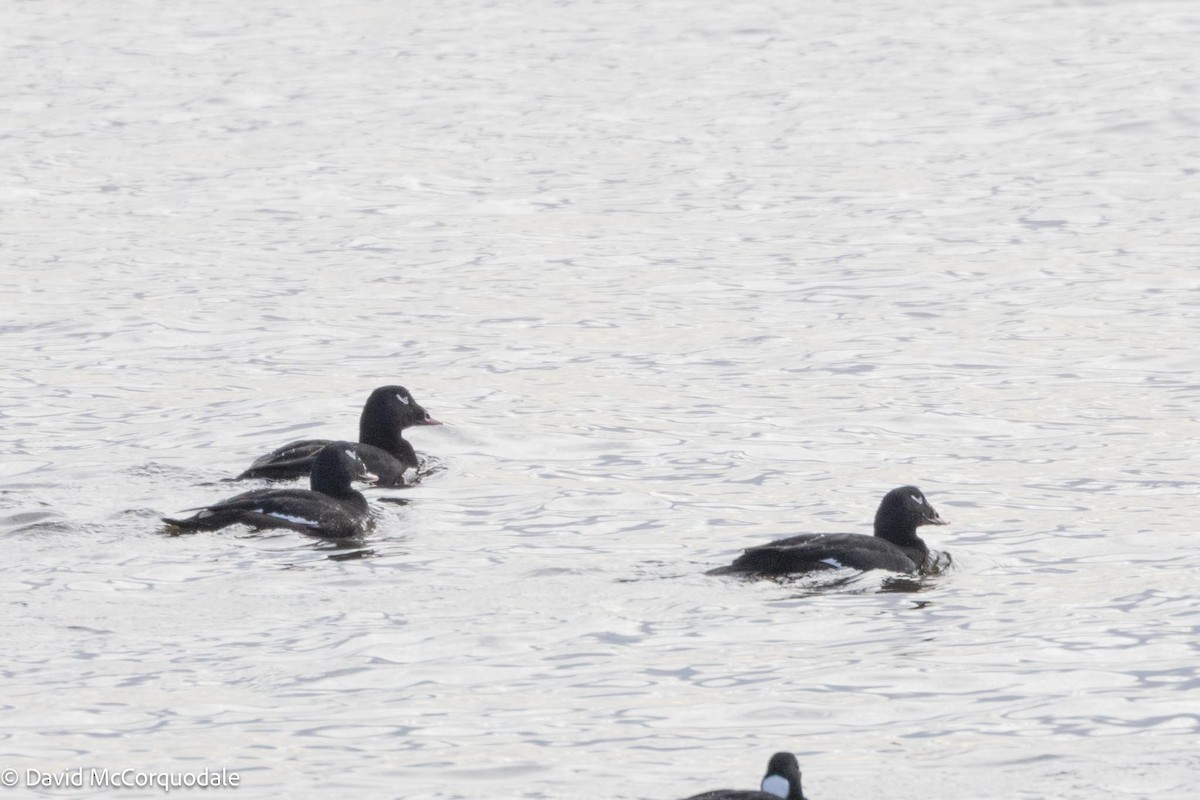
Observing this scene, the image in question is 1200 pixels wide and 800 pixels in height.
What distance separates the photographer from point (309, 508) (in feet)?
43.6

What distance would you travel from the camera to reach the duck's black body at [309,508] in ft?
42.8

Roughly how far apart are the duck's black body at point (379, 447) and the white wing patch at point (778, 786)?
706cm

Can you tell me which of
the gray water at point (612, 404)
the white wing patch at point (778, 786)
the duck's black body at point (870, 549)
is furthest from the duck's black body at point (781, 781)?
the duck's black body at point (870, 549)

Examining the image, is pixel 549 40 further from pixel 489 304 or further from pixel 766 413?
pixel 766 413

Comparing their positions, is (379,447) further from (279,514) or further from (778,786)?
(778,786)

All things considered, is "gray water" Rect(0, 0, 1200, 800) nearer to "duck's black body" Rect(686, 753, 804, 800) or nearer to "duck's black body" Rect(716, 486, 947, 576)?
"duck's black body" Rect(716, 486, 947, 576)

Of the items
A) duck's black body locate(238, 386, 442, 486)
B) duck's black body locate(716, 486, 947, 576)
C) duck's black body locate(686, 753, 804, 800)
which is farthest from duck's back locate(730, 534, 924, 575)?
duck's black body locate(238, 386, 442, 486)

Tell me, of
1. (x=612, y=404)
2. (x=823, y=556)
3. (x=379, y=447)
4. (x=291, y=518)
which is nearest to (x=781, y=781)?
(x=823, y=556)

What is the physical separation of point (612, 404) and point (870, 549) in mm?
5481

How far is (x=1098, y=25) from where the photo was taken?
41.2 m

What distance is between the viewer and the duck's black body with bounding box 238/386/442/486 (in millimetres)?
14945

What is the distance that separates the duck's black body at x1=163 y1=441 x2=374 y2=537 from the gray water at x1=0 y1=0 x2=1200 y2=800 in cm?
19

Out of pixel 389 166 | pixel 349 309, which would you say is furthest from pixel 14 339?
pixel 389 166

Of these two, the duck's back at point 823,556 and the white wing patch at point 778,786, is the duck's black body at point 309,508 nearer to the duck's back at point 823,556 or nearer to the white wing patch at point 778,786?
the duck's back at point 823,556
